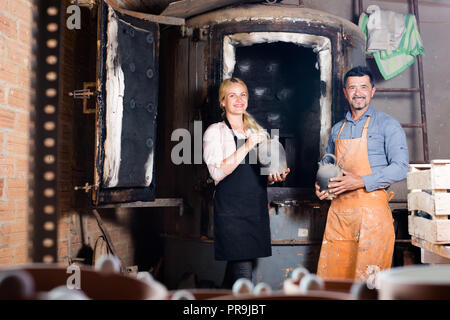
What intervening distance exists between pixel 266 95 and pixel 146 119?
1.95m

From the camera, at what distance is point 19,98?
2.60 m

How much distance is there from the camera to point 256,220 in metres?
2.56

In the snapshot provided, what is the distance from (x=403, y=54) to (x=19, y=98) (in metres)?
4.30

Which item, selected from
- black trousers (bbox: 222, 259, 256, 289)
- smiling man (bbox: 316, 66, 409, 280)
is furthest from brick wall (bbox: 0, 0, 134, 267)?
smiling man (bbox: 316, 66, 409, 280)

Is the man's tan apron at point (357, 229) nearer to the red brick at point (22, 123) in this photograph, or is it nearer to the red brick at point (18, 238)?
the red brick at point (18, 238)

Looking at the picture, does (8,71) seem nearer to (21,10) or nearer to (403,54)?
(21,10)

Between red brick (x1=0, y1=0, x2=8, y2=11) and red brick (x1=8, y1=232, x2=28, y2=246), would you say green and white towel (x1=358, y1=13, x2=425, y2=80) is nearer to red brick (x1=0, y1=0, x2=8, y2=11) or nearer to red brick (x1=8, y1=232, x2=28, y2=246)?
Result: red brick (x1=0, y1=0, x2=8, y2=11)

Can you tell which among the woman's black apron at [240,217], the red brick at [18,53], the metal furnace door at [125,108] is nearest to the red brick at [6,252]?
the metal furnace door at [125,108]

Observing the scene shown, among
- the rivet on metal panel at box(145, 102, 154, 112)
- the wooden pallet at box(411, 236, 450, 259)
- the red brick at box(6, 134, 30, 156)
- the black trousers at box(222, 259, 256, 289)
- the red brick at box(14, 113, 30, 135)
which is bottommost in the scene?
the black trousers at box(222, 259, 256, 289)

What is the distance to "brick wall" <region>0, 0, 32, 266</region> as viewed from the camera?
245 centimetres

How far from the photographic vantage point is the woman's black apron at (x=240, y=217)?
2504 millimetres

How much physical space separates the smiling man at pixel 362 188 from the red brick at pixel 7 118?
208cm

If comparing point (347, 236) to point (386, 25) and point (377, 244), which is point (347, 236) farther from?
point (386, 25)
